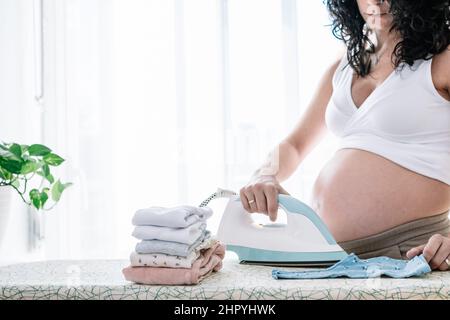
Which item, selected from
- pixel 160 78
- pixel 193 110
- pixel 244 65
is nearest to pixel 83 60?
pixel 160 78

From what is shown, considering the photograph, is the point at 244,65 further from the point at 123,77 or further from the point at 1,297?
the point at 1,297

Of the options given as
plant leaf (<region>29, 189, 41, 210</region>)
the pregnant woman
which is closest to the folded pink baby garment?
the pregnant woman

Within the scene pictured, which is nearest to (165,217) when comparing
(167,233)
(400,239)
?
(167,233)

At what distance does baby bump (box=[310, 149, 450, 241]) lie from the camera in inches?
49.9

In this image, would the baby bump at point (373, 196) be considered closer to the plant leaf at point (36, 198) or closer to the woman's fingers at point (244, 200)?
the woman's fingers at point (244, 200)

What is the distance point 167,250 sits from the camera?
0.93m

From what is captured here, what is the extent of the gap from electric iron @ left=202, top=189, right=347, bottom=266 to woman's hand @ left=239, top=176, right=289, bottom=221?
0.05 ft

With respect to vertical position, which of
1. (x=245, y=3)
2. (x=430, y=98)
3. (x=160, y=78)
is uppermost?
(x=245, y=3)

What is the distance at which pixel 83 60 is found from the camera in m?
2.28

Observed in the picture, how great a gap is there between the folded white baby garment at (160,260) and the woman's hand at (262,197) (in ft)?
0.73

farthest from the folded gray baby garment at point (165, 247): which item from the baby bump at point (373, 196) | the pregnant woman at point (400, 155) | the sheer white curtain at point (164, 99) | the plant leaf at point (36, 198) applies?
the sheer white curtain at point (164, 99)

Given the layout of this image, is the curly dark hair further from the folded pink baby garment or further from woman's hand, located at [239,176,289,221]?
the folded pink baby garment

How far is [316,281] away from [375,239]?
408mm

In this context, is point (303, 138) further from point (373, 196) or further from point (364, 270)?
point (364, 270)
